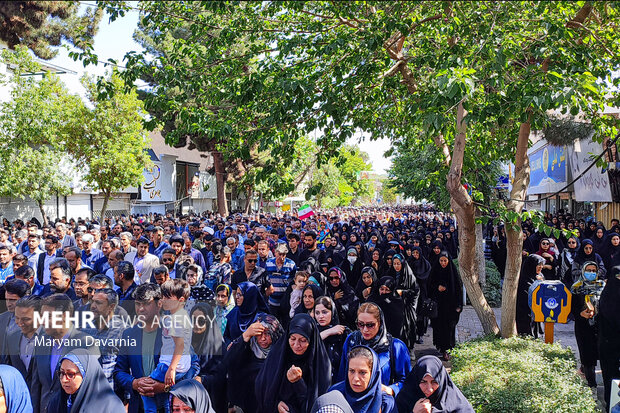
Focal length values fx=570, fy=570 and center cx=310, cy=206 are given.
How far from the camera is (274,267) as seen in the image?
7504mm

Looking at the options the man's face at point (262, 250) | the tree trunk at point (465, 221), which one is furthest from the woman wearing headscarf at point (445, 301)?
the man's face at point (262, 250)

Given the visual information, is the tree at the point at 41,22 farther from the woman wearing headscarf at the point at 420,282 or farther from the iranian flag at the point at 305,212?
the woman wearing headscarf at the point at 420,282

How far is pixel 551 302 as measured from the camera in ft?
20.6

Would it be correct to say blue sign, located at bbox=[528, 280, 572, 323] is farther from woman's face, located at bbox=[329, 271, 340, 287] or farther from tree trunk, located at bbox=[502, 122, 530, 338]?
woman's face, located at bbox=[329, 271, 340, 287]

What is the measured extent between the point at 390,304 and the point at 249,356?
301cm

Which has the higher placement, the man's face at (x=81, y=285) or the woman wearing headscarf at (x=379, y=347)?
the man's face at (x=81, y=285)

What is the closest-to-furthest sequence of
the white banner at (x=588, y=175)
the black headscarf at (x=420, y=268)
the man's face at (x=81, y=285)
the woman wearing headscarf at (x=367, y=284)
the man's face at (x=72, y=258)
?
the man's face at (x=81, y=285) < the man's face at (x=72, y=258) < the woman wearing headscarf at (x=367, y=284) < the black headscarf at (x=420, y=268) < the white banner at (x=588, y=175)

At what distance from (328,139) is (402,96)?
170 cm

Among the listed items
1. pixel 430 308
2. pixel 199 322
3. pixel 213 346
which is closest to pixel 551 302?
pixel 430 308

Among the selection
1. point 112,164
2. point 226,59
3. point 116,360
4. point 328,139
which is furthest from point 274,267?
point 112,164

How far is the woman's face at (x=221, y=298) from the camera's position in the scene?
575cm

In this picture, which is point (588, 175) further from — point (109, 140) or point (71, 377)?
point (71, 377)

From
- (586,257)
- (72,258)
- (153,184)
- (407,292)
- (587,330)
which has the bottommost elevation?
(587,330)

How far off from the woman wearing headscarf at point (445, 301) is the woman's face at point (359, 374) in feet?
16.2
